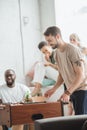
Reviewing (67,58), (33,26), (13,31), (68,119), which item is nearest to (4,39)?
(13,31)

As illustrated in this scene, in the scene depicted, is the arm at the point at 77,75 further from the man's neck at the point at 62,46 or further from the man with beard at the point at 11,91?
the man with beard at the point at 11,91

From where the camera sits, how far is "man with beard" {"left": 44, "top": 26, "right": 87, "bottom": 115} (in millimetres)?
3086

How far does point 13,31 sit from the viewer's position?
18.6 feet

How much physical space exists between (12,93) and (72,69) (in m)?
1.65

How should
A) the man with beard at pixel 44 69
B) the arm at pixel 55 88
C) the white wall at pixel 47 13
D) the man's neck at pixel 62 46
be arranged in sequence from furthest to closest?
the white wall at pixel 47 13 < the man with beard at pixel 44 69 < the arm at pixel 55 88 < the man's neck at pixel 62 46

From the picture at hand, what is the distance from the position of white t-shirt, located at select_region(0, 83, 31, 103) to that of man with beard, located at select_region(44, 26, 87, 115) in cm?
148

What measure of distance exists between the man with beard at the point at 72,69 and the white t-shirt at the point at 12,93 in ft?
4.85

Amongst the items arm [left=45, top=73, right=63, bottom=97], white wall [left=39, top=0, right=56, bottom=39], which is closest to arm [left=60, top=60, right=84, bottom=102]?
arm [left=45, top=73, right=63, bottom=97]

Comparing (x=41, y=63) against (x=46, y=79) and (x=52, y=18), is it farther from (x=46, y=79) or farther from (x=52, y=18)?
(x=52, y=18)

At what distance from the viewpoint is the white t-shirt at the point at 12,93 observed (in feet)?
14.9

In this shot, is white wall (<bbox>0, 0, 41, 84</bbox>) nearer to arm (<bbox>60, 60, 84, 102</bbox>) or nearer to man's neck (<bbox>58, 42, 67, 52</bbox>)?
man's neck (<bbox>58, 42, 67, 52</bbox>)

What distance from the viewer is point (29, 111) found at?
3096 millimetres

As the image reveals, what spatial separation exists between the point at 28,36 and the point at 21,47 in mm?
228

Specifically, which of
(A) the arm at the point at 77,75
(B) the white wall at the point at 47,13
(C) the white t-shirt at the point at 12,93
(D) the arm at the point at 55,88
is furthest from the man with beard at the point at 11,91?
(A) the arm at the point at 77,75
